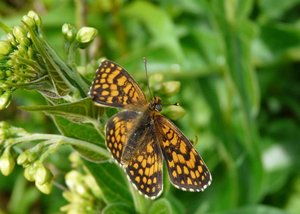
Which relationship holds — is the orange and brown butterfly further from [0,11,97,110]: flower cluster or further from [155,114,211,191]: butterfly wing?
[0,11,97,110]: flower cluster

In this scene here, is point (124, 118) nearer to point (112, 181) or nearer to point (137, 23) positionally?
point (112, 181)

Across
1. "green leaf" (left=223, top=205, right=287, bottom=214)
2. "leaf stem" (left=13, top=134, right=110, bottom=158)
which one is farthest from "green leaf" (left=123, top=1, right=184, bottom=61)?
"leaf stem" (left=13, top=134, right=110, bottom=158)

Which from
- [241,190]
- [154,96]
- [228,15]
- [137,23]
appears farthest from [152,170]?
[137,23]

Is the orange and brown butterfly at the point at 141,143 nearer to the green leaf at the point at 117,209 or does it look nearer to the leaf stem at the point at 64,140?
the leaf stem at the point at 64,140

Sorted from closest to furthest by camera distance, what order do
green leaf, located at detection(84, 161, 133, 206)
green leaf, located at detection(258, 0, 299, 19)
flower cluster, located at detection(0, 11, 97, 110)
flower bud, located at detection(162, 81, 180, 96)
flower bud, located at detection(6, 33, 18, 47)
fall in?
flower cluster, located at detection(0, 11, 97, 110)
flower bud, located at detection(6, 33, 18, 47)
flower bud, located at detection(162, 81, 180, 96)
green leaf, located at detection(84, 161, 133, 206)
green leaf, located at detection(258, 0, 299, 19)

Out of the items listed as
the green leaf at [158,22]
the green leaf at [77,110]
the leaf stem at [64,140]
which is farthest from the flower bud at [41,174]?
the green leaf at [158,22]

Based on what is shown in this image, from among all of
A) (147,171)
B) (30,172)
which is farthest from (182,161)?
(30,172)
